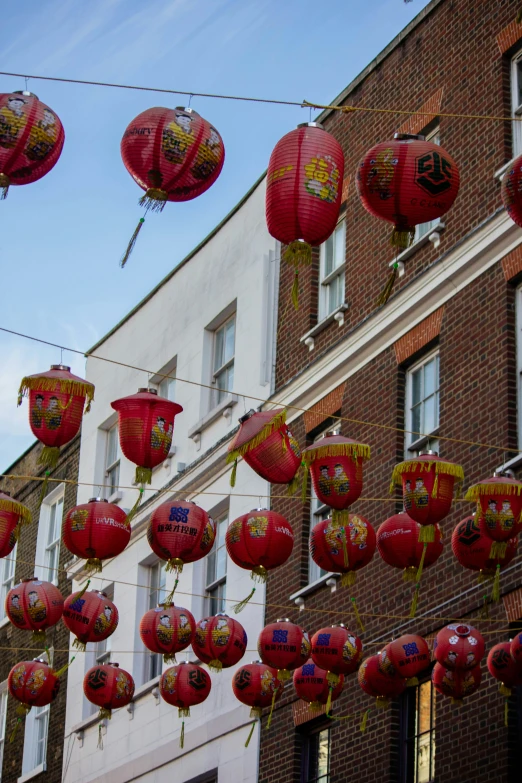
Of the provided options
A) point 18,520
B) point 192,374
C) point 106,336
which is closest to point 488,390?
point 18,520

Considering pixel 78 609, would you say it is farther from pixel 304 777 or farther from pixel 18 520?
pixel 304 777

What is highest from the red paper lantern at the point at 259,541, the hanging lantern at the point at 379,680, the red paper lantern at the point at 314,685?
the red paper lantern at the point at 259,541

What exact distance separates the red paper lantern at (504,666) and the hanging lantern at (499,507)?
4.03ft

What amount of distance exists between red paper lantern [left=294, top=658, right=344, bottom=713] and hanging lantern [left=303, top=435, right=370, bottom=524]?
2870 millimetres

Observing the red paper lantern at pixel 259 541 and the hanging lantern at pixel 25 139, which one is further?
the red paper lantern at pixel 259 541

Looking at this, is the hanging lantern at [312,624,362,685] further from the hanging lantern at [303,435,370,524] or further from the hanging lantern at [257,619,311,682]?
the hanging lantern at [303,435,370,524]

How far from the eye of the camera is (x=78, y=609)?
19.3m

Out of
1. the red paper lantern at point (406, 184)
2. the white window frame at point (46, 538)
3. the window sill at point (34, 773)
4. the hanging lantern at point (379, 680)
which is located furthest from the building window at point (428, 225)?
the window sill at point (34, 773)

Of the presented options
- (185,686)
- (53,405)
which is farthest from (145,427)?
(185,686)

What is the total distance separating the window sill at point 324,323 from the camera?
22027 mm

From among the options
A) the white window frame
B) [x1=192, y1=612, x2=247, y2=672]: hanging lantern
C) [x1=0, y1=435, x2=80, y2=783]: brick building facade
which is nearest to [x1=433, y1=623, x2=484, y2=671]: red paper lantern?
[x1=192, y1=612, x2=247, y2=672]: hanging lantern

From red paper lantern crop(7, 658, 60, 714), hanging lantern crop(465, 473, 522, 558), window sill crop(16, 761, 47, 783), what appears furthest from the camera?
window sill crop(16, 761, 47, 783)

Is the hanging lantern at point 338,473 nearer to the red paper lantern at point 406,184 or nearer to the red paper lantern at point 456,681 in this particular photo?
the red paper lantern at point 456,681

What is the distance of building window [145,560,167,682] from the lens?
2556 cm
